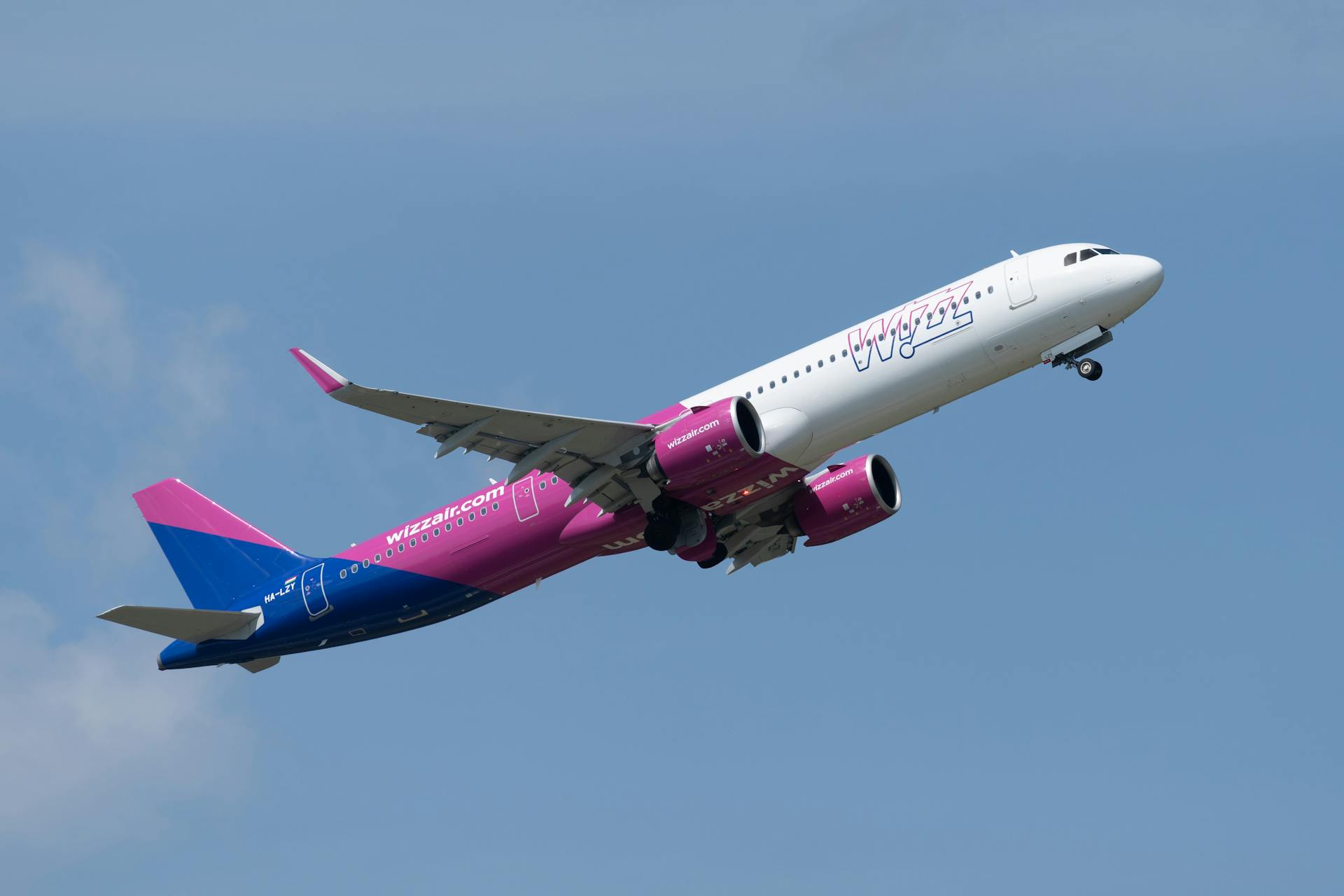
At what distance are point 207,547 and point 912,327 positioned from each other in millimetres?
25164

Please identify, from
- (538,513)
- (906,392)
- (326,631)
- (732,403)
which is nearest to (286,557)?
(326,631)

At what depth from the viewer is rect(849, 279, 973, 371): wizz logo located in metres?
46.0

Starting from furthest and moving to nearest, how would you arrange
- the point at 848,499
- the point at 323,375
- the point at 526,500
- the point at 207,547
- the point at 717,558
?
the point at 207,547
the point at 717,558
the point at 848,499
the point at 526,500
the point at 323,375

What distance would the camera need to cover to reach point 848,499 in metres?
52.0

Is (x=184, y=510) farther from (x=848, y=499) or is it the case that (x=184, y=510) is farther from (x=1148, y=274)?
(x=1148, y=274)

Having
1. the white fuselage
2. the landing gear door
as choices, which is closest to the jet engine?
the white fuselage

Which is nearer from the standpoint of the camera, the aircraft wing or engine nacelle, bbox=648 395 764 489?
the aircraft wing

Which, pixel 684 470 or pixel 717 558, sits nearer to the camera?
pixel 684 470

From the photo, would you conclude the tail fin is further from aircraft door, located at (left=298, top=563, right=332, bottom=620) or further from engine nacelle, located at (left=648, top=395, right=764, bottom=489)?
engine nacelle, located at (left=648, top=395, right=764, bottom=489)

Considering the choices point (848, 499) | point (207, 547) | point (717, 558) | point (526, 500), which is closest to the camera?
point (526, 500)

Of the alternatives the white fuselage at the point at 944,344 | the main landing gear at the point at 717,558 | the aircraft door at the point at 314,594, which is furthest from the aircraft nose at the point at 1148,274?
the aircraft door at the point at 314,594

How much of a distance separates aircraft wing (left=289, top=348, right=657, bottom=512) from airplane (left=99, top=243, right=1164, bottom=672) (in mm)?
51

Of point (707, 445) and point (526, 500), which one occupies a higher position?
point (526, 500)

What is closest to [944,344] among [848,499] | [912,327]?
[912,327]
